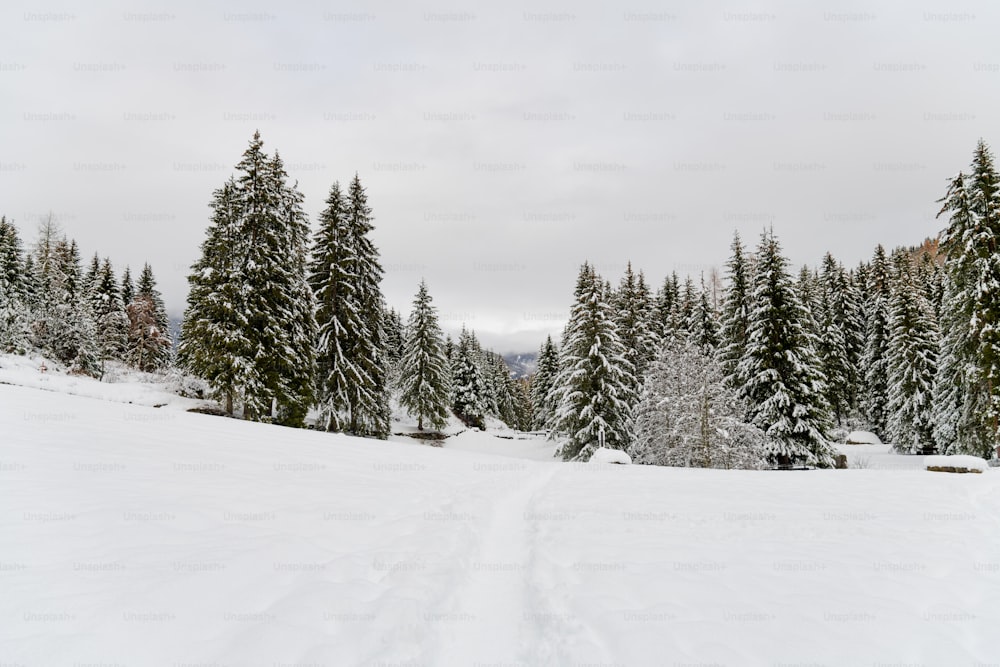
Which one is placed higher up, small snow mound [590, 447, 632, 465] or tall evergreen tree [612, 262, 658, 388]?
tall evergreen tree [612, 262, 658, 388]

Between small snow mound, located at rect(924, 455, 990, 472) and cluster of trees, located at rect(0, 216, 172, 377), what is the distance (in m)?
50.2

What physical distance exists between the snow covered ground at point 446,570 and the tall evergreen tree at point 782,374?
1081cm

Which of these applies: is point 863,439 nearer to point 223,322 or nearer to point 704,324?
point 704,324

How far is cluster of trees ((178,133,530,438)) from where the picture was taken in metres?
22.5

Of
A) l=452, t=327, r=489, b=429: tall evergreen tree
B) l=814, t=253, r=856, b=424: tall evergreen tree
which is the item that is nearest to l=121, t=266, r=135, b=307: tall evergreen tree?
l=452, t=327, r=489, b=429: tall evergreen tree

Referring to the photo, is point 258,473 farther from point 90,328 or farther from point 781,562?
point 90,328

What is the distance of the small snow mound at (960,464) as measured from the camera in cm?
1598

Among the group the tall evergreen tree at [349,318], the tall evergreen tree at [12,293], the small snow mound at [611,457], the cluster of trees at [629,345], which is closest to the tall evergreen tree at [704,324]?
the cluster of trees at [629,345]

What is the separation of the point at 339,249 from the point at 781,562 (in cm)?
2563

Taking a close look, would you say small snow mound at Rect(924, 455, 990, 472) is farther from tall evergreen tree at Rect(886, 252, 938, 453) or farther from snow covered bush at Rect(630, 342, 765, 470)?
tall evergreen tree at Rect(886, 252, 938, 453)

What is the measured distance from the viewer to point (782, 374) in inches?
915

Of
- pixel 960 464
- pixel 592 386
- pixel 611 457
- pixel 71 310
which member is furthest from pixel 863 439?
pixel 71 310

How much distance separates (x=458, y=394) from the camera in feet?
176

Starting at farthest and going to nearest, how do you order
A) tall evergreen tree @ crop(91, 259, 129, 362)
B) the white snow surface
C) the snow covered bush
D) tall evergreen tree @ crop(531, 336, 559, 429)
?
tall evergreen tree @ crop(531, 336, 559, 429) < tall evergreen tree @ crop(91, 259, 129, 362) < the snow covered bush < the white snow surface
